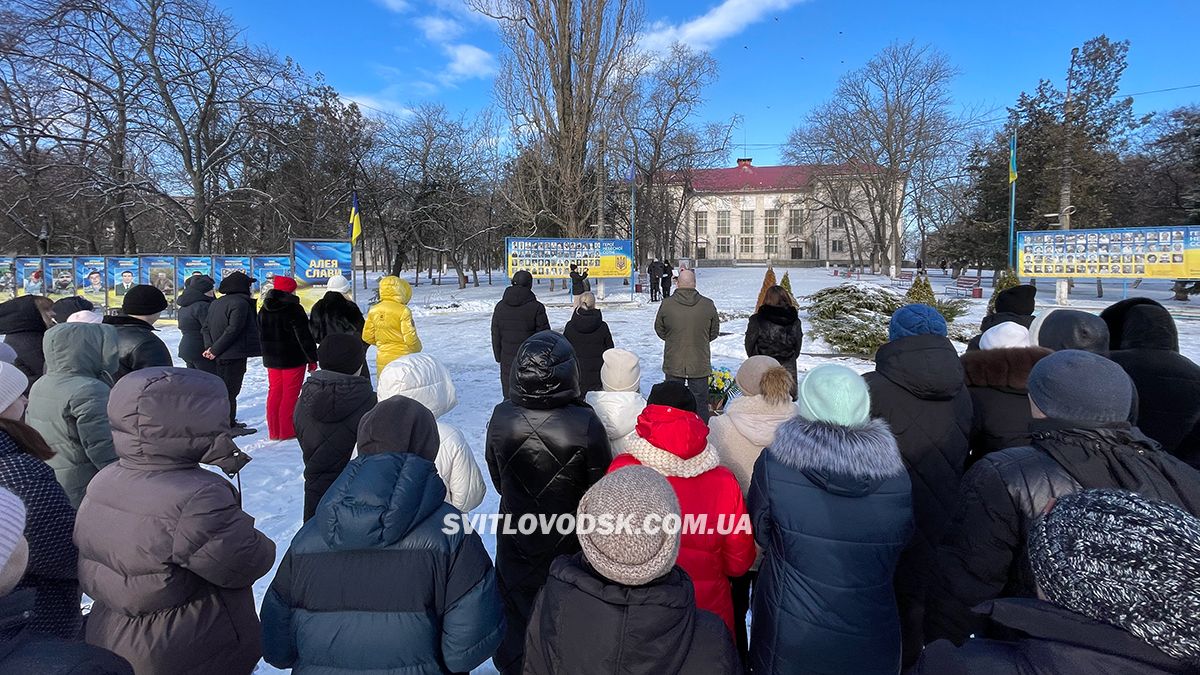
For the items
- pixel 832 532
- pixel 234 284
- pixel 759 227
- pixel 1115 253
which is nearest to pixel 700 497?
pixel 832 532

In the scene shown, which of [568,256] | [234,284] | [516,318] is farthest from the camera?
[568,256]

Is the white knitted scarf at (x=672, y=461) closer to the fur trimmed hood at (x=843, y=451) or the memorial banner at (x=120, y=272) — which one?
the fur trimmed hood at (x=843, y=451)

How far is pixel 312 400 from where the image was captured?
350 centimetres

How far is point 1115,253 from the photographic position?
1931 cm

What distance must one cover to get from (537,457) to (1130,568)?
1903 mm

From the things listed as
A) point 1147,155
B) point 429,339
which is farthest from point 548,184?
point 1147,155

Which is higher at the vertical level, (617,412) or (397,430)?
(397,430)

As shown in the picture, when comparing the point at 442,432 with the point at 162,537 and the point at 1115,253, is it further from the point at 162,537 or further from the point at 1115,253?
the point at 1115,253

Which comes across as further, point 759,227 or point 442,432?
point 759,227

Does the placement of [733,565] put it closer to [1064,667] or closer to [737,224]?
[1064,667]

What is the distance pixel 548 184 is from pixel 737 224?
5133cm

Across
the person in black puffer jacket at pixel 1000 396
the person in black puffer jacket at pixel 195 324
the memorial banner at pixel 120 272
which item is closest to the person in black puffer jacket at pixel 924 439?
the person in black puffer jacket at pixel 1000 396

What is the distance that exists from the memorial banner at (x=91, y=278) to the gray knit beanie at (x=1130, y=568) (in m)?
22.3

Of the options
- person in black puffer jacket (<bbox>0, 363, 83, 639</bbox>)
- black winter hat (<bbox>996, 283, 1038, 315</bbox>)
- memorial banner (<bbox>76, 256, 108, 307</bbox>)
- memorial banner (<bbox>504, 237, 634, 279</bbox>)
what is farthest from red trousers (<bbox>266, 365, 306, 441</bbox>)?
memorial banner (<bbox>504, 237, 634, 279</bbox>)
